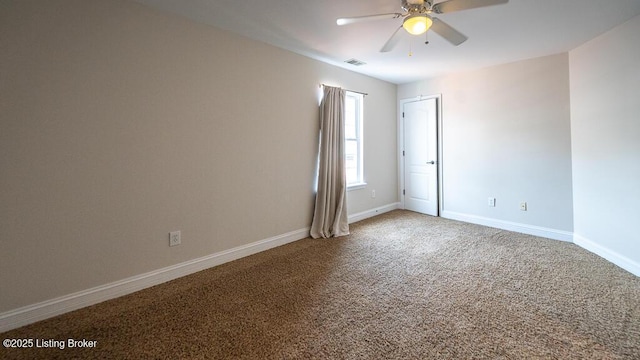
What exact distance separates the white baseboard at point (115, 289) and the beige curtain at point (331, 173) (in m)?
0.88

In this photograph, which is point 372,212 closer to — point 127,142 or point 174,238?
point 174,238

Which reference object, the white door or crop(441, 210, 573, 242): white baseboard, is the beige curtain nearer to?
the white door

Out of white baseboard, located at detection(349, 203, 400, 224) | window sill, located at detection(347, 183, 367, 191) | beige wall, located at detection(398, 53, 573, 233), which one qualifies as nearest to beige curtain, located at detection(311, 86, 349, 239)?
window sill, located at detection(347, 183, 367, 191)

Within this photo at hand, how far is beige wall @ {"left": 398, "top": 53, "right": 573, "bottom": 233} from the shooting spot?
3617 millimetres

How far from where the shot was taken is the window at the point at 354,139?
4574 mm

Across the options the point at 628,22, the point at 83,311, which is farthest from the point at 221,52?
the point at 628,22

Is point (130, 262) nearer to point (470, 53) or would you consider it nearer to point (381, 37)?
point (381, 37)

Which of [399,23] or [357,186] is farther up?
[399,23]

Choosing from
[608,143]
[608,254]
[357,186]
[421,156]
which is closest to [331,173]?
[357,186]

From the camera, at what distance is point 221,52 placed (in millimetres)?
2861

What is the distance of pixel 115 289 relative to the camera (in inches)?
89.7

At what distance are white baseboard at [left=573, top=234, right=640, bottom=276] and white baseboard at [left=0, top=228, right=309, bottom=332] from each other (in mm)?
3645

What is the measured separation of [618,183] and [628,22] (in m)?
1.54

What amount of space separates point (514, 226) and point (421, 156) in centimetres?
180
